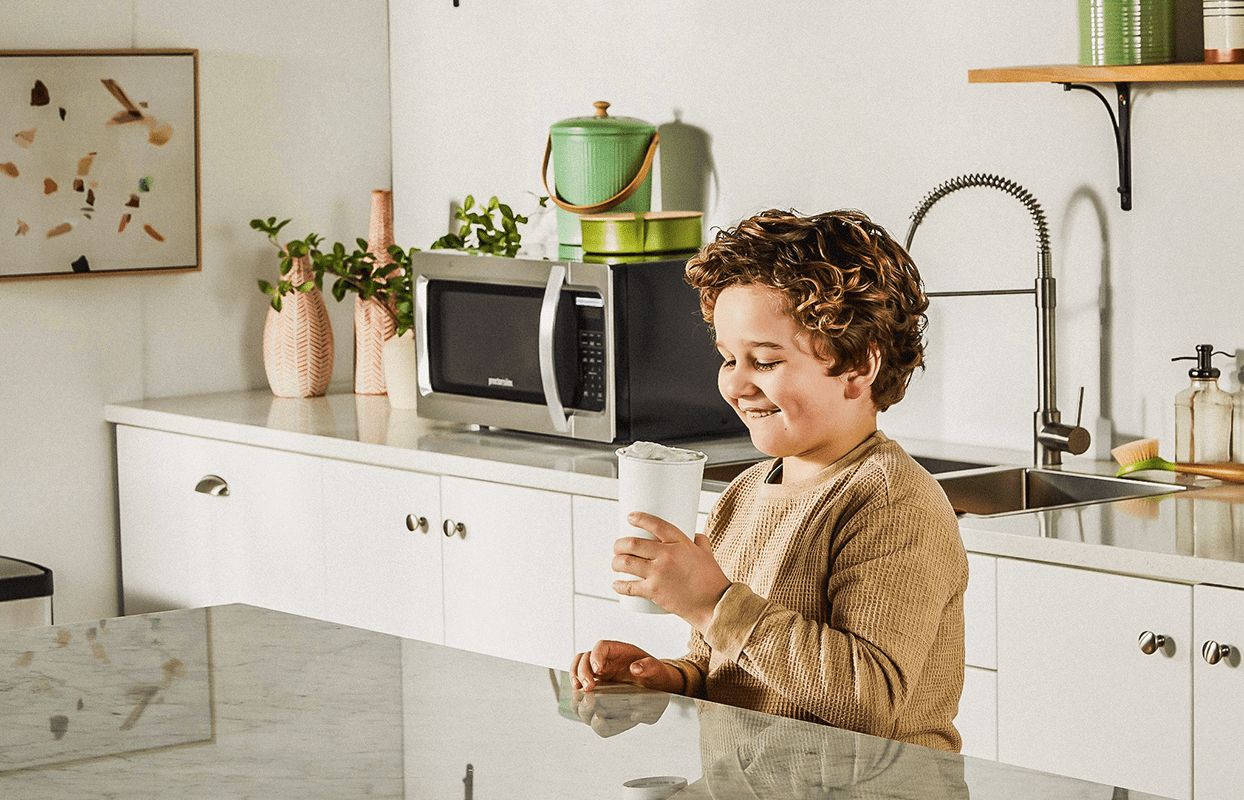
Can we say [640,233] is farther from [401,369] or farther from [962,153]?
[401,369]

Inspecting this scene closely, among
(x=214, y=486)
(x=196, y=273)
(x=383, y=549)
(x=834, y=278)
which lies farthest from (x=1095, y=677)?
(x=196, y=273)

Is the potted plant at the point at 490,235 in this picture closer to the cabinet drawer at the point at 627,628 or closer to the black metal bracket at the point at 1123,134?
the cabinet drawer at the point at 627,628

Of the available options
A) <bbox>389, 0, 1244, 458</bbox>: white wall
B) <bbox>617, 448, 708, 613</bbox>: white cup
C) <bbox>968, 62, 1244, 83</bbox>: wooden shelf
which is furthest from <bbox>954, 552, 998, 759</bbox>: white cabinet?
<bbox>617, 448, 708, 613</bbox>: white cup

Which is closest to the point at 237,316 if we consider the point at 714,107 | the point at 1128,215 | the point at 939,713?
the point at 714,107

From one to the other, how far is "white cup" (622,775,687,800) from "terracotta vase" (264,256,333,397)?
2913 mm

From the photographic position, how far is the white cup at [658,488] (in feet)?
3.80

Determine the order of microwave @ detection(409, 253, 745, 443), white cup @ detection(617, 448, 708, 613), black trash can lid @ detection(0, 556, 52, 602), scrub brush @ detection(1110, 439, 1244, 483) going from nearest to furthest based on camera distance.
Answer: white cup @ detection(617, 448, 708, 613), scrub brush @ detection(1110, 439, 1244, 483), microwave @ detection(409, 253, 745, 443), black trash can lid @ detection(0, 556, 52, 602)

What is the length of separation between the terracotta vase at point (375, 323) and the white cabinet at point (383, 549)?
60 centimetres

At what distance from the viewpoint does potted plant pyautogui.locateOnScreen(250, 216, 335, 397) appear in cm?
369

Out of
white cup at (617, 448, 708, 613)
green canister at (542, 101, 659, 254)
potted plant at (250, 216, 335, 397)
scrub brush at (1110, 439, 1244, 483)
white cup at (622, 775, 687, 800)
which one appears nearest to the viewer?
white cup at (622, 775, 687, 800)

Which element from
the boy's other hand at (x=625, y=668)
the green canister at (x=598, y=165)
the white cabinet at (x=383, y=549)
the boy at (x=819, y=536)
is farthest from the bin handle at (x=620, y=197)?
the boy's other hand at (x=625, y=668)

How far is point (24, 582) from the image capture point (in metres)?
3.16

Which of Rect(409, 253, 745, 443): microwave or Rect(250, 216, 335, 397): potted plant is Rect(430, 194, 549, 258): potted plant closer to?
Rect(409, 253, 745, 443): microwave

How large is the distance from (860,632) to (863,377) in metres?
0.22
